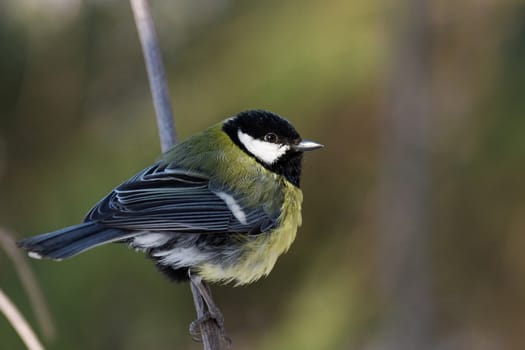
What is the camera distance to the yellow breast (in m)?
2.17

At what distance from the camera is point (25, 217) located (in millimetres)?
3602

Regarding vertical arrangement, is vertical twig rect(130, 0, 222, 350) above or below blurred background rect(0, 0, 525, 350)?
above

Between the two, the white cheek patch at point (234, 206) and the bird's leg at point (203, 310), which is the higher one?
the white cheek patch at point (234, 206)

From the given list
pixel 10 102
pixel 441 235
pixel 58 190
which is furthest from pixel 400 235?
pixel 10 102

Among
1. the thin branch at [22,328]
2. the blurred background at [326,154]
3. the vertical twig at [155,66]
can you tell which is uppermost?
the vertical twig at [155,66]

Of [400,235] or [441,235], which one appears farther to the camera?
[441,235]

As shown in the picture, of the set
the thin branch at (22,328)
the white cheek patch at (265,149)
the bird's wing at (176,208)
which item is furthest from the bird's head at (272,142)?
the thin branch at (22,328)

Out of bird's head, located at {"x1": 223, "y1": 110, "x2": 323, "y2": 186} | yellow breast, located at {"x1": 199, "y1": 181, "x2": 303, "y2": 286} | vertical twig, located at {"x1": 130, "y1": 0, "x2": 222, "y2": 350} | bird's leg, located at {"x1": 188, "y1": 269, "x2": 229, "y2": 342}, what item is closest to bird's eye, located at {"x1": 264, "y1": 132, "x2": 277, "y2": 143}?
bird's head, located at {"x1": 223, "y1": 110, "x2": 323, "y2": 186}

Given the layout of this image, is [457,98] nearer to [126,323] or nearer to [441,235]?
[441,235]

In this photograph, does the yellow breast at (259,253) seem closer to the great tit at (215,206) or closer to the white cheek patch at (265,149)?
the great tit at (215,206)

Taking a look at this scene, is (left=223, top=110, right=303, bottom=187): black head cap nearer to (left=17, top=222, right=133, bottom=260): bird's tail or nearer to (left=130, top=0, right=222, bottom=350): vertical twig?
(left=130, top=0, right=222, bottom=350): vertical twig

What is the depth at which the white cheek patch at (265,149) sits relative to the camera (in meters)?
2.42

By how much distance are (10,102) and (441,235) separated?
2375 millimetres

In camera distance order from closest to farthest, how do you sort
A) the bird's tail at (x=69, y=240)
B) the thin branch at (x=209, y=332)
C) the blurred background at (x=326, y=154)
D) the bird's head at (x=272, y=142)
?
the bird's tail at (x=69, y=240) < the thin branch at (x=209, y=332) < the bird's head at (x=272, y=142) < the blurred background at (x=326, y=154)
